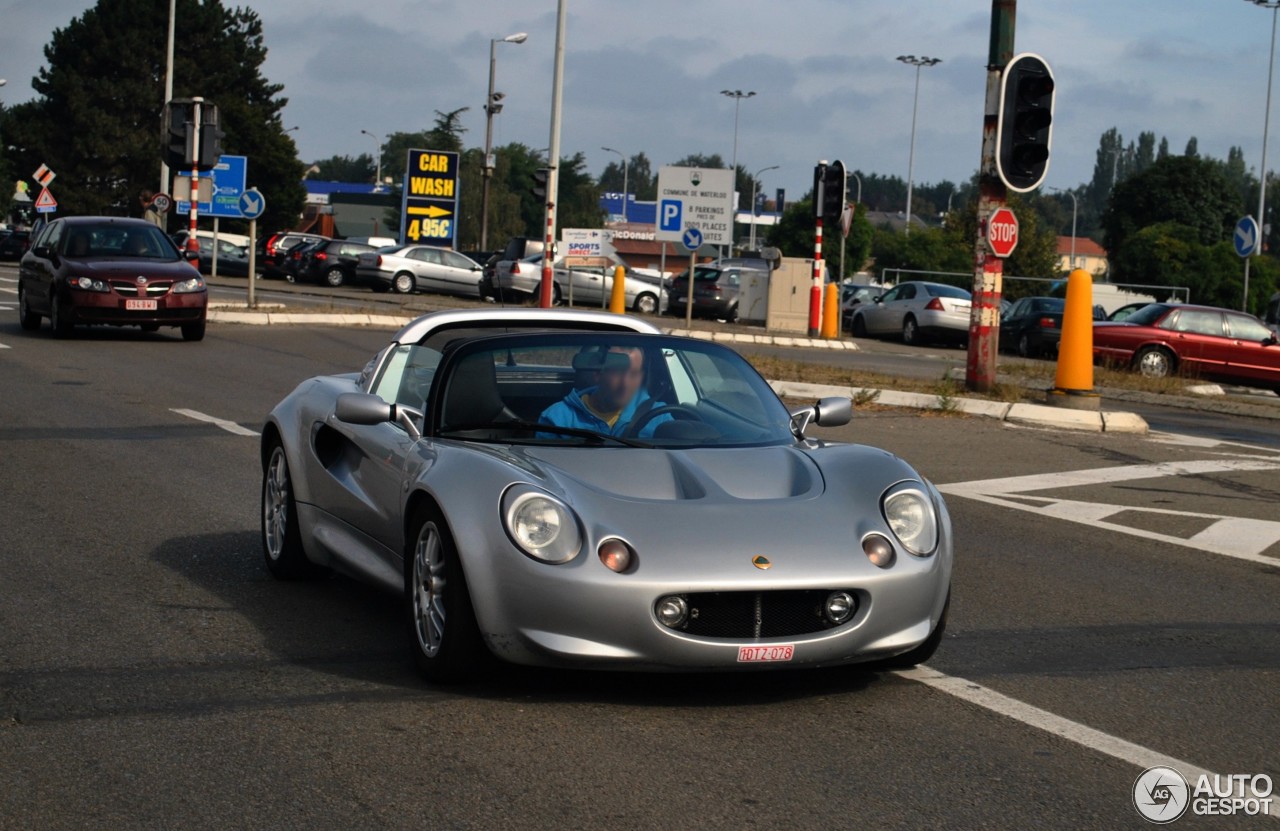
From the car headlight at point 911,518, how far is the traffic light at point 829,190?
1020 inches

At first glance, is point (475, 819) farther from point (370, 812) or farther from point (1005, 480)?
point (1005, 480)

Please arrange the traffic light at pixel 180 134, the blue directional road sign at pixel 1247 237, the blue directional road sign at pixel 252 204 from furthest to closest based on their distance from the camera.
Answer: the blue directional road sign at pixel 1247 237 → the blue directional road sign at pixel 252 204 → the traffic light at pixel 180 134

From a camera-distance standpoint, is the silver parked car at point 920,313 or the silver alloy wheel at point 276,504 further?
the silver parked car at point 920,313

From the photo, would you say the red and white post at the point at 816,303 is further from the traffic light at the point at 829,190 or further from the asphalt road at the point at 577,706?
the asphalt road at the point at 577,706

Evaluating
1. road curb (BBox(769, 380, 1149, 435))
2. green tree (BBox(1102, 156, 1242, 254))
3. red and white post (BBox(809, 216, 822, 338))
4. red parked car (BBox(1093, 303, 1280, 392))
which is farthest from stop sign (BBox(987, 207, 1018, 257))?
green tree (BBox(1102, 156, 1242, 254))

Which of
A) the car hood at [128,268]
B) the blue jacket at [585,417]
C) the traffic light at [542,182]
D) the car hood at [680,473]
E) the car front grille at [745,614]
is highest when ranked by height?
the traffic light at [542,182]

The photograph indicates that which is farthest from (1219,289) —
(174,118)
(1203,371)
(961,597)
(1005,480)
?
(961,597)

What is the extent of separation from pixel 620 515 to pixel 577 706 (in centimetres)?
64

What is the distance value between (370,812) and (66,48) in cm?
8638

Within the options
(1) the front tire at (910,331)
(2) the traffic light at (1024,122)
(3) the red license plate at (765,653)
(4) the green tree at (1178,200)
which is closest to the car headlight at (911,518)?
(3) the red license plate at (765,653)

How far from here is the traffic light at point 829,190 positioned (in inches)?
1217

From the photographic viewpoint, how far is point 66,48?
82.7m

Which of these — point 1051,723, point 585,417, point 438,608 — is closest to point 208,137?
point 585,417

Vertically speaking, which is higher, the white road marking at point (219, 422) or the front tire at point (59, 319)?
the front tire at point (59, 319)
